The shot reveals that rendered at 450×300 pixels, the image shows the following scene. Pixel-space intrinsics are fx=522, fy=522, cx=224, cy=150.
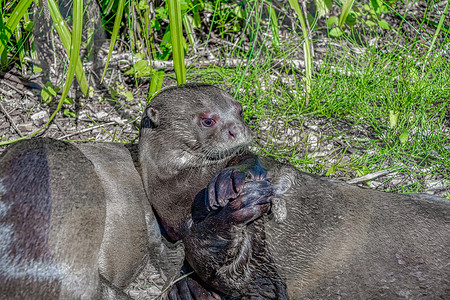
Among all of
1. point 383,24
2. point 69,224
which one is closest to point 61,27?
point 69,224

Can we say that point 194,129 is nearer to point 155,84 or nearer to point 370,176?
point 155,84

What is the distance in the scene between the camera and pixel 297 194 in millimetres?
2355

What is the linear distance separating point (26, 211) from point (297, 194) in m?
1.16

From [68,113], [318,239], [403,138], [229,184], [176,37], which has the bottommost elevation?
[403,138]

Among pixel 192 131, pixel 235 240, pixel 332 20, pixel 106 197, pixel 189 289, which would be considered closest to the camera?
pixel 235 240

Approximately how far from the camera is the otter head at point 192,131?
8.66 ft

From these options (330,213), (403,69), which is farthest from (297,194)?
(403,69)

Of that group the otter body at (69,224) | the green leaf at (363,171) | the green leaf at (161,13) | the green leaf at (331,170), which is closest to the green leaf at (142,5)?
the green leaf at (161,13)

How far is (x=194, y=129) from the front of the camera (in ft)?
8.81

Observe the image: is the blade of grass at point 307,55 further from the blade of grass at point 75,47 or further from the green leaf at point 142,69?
the blade of grass at point 75,47

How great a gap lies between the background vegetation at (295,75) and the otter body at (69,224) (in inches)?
40.2

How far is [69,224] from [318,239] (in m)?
1.05

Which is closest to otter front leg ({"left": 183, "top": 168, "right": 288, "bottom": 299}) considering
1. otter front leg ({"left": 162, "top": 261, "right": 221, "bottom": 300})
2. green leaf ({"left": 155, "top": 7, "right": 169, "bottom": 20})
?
otter front leg ({"left": 162, "top": 261, "right": 221, "bottom": 300})

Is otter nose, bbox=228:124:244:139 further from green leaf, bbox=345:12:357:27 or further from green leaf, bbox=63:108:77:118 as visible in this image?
green leaf, bbox=345:12:357:27
